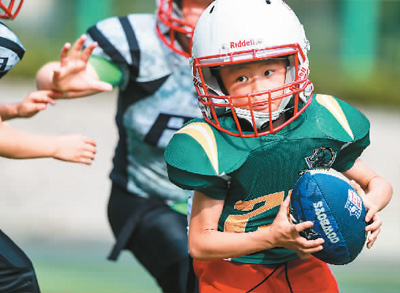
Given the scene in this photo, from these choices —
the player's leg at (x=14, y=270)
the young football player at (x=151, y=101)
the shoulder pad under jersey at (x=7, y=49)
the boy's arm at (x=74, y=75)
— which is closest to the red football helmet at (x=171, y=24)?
the young football player at (x=151, y=101)

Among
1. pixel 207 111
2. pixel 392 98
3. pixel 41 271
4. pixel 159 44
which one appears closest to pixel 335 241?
pixel 207 111

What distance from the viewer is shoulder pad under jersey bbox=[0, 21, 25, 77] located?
2836mm

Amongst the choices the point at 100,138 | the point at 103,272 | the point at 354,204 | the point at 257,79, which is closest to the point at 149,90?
the point at 257,79

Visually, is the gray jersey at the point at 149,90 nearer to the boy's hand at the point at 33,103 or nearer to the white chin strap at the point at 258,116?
the boy's hand at the point at 33,103

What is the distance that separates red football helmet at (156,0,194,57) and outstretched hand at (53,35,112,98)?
1.04 feet

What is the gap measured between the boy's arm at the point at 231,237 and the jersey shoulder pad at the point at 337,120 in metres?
0.33

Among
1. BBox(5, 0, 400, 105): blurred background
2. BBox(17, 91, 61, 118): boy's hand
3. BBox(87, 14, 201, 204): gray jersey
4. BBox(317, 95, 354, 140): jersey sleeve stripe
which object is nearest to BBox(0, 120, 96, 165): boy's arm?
BBox(17, 91, 61, 118): boy's hand

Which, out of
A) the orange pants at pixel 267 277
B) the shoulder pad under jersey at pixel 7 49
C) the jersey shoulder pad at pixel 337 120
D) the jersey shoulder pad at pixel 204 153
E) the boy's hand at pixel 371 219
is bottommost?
the orange pants at pixel 267 277

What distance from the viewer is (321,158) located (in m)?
2.67

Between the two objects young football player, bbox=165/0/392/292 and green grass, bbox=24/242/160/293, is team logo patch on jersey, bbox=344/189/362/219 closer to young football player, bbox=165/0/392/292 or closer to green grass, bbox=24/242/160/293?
young football player, bbox=165/0/392/292

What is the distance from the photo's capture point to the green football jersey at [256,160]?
2545 mm

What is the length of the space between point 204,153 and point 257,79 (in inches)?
11.2

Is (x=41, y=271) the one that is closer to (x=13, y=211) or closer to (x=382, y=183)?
(x=13, y=211)

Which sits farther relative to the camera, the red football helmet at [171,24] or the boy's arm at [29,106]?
the red football helmet at [171,24]
